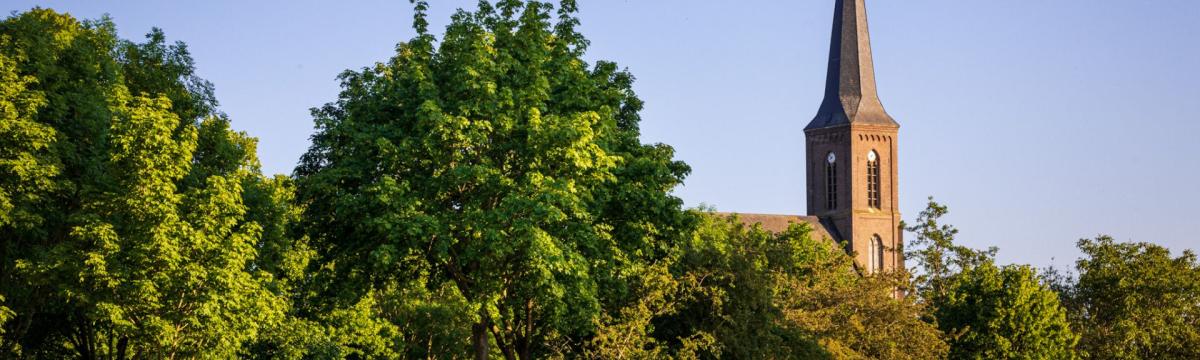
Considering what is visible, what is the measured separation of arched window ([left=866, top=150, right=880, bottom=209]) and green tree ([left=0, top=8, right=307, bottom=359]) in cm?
8220

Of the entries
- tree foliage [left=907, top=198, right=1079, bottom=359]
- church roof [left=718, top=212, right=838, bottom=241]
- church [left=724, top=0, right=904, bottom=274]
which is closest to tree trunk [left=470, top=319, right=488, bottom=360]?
tree foliage [left=907, top=198, right=1079, bottom=359]

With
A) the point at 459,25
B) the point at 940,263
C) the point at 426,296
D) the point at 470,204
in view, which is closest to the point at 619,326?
the point at 470,204

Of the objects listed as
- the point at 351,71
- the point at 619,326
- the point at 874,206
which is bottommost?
the point at 619,326

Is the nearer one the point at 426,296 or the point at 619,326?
the point at 619,326

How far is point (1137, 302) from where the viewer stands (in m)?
63.6

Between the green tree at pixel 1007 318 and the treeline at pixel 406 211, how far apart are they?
613 inches

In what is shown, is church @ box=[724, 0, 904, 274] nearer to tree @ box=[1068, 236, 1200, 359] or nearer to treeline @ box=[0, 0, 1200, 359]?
tree @ box=[1068, 236, 1200, 359]

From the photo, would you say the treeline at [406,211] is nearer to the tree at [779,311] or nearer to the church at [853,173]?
the tree at [779,311]

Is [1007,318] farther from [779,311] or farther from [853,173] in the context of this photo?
[853,173]

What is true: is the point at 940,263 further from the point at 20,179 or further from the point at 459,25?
the point at 20,179

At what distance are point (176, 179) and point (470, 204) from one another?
8.41 meters

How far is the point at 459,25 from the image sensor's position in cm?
3472

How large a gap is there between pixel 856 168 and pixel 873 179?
2.33 metres

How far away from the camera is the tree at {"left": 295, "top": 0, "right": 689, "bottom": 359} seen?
31.1 meters
